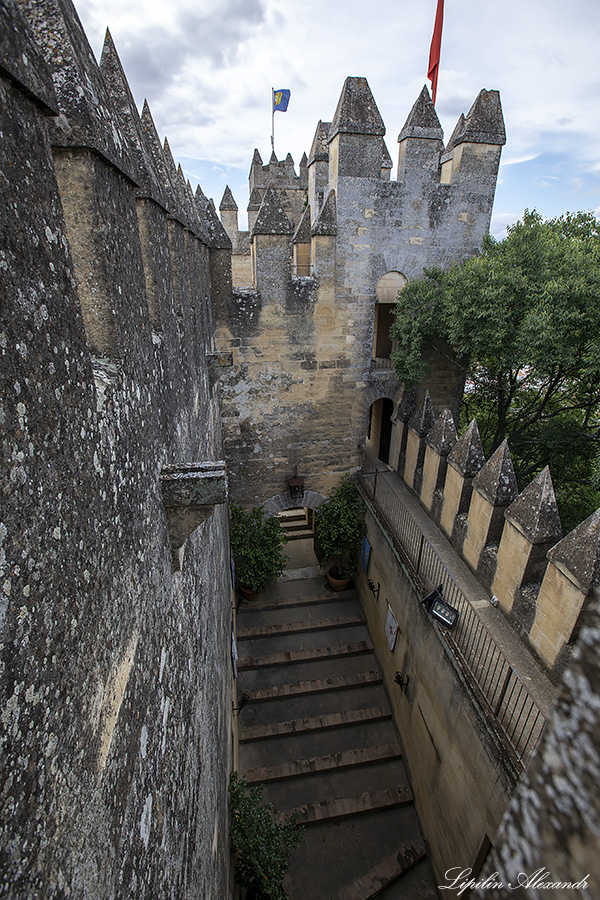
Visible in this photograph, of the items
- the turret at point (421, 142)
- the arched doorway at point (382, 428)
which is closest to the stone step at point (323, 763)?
the arched doorway at point (382, 428)

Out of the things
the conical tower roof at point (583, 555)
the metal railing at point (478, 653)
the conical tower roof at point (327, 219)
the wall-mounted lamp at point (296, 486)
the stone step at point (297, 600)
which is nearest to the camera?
the conical tower roof at point (583, 555)

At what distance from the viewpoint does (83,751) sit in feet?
4.54

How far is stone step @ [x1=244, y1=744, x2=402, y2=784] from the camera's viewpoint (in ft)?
25.3

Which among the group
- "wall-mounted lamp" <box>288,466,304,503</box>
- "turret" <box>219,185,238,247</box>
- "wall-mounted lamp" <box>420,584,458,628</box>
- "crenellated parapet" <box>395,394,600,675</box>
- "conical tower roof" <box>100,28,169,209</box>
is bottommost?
"wall-mounted lamp" <box>288,466,304,503</box>

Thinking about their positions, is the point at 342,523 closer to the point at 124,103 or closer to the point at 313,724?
the point at 313,724

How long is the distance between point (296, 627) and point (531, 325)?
25.4 feet

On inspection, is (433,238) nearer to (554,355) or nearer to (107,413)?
(554,355)

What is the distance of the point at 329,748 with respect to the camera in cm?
817

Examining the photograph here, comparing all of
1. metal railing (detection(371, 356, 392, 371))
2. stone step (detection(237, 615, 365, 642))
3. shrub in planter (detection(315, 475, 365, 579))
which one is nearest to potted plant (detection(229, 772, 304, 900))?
stone step (detection(237, 615, 365, 642))

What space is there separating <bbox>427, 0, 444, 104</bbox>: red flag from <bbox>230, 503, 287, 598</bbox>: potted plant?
10.8 meters

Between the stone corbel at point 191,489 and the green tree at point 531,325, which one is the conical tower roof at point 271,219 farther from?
the stone corbel at point 191,489

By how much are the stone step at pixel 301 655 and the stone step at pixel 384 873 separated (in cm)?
335

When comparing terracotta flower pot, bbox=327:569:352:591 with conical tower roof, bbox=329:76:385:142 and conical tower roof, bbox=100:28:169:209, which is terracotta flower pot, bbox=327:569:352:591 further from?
conical tower roof, bbox=100:28:169:209

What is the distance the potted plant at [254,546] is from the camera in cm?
1008
